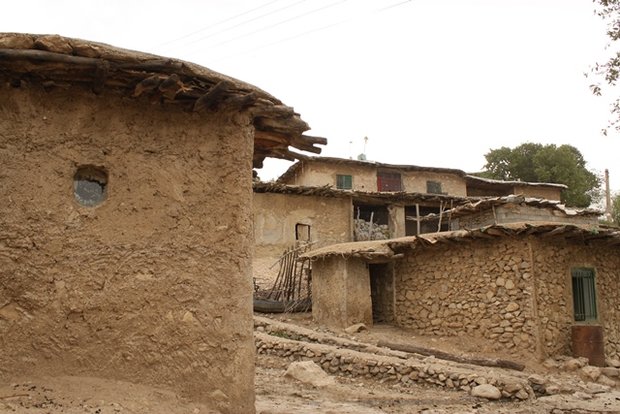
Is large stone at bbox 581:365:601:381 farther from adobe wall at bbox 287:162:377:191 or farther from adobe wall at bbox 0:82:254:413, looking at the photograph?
adobe wall at bbox 287:162:377:191

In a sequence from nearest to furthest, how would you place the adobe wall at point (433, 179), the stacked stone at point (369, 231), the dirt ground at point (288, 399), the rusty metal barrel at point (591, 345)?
1. the dirt ground at point (288, 399)
2. the rusty metal barrel at point (591, 345)
3. the stacked stone at point (369, 231)
4. the adobe wall at point (433, 179)

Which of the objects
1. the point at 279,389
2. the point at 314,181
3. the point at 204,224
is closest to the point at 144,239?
the point at 204,224

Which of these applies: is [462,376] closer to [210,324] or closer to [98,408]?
[210,324]

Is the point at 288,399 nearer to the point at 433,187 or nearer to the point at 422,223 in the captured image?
the point at 422,223

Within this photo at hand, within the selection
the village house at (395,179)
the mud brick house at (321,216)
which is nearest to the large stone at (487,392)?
the mud brick house at (321,216)

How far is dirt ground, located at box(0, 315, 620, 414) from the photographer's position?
424 centimetres

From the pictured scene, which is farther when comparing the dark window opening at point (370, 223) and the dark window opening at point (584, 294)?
the dark window opening at point (370, 223)

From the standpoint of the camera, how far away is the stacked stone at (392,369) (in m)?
8.93

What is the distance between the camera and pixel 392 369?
9.81m

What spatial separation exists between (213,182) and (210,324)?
1209mm

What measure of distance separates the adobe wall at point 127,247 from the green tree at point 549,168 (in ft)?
95.6

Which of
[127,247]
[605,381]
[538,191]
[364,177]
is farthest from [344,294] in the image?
[538,191]

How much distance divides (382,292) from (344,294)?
160cm

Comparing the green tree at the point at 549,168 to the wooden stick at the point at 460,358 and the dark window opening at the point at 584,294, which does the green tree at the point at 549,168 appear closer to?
the dark window opening at the point at 584,294
